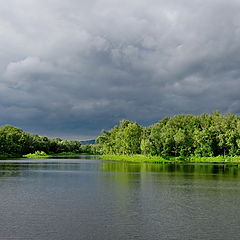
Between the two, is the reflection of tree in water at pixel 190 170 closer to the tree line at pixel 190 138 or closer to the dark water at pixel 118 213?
the dark water at pixel 118 213

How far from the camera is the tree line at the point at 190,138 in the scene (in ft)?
370

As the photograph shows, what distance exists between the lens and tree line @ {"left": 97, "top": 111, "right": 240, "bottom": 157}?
11262cm

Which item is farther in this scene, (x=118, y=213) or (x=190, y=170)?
(x=190, y=170)

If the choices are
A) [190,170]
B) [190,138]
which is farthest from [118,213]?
[190,138]

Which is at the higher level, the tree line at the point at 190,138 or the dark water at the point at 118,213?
the tree line at the point at 190,138

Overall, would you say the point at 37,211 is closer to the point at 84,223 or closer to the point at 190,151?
the point at 84,223

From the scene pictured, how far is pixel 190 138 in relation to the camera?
119812 mm

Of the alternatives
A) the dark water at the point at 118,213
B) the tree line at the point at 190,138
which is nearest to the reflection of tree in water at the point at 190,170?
the dark water at the point at 118,213

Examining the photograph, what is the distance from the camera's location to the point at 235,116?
126375 mm

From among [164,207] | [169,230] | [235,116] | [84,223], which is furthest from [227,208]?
[235,116]

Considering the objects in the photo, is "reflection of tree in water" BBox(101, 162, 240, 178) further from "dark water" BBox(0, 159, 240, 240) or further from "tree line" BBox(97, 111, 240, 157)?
"tree line" BBox(97, 111, 240, 157)

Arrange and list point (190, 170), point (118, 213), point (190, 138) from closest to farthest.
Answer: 1. point (118, 213)
2. point (190, 170)
3. point (190, 138)

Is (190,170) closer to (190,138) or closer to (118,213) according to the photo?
(118,213)

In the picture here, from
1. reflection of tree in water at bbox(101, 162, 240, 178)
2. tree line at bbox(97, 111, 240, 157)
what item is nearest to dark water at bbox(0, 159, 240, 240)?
reflection of tree in water at bbox(101, 162, 240, 178)
